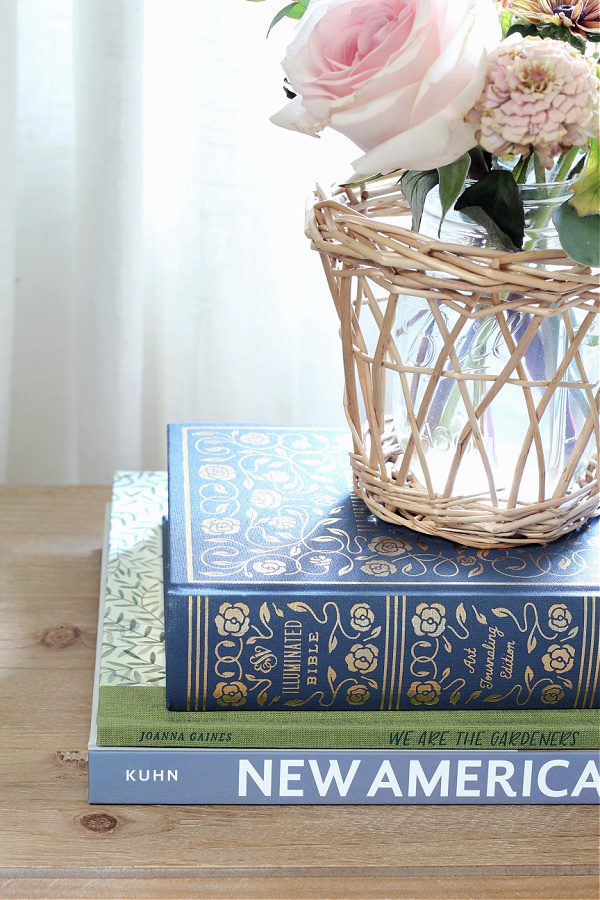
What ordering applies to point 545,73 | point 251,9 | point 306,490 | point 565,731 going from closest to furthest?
point 545,73
point 565,731
point 306,490
point 251,9

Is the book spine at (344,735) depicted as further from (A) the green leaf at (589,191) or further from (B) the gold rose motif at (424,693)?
(A) the green leaf at (589,191)

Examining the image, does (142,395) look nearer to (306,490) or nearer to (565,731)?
(306,490)

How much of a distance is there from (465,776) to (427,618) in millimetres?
87

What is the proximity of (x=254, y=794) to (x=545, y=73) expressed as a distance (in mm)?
380

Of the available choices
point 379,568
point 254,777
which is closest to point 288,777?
point 254,777

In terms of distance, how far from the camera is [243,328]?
0.94m

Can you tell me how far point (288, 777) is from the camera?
53 centimetres

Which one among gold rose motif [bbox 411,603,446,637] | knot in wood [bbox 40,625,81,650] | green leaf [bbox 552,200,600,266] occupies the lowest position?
knot in wood [bbox 40,625,81,650]

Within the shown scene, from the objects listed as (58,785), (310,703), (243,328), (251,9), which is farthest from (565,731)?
(251,9)

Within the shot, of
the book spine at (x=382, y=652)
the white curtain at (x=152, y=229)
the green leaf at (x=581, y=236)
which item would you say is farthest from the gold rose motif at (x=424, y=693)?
the white curtain at (x=152, y=229)

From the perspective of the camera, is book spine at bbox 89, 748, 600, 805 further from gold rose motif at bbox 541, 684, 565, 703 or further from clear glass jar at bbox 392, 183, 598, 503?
clear glass jar at bbox 392, 183, 598, 503

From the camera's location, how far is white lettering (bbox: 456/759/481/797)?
0.54m

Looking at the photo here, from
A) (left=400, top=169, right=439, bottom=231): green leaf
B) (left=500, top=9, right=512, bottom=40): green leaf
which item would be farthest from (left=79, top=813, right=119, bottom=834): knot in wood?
(left=500, top=9, right=512, bottom=40): green leaf

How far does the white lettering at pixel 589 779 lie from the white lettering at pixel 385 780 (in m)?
0.10
